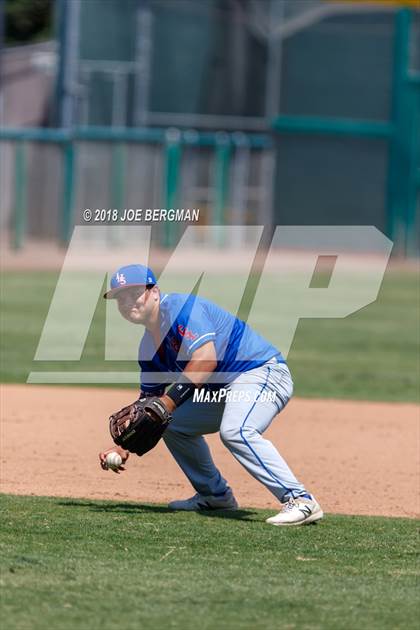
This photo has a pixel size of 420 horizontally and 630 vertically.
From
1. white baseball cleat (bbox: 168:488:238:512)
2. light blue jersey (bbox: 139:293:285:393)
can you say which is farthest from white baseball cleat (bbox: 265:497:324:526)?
light blue jersey (bbox: 139:293:285:393)

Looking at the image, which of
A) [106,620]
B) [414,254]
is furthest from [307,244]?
[106,620]

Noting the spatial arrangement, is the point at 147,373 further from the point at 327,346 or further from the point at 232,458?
→ the point at 327,346

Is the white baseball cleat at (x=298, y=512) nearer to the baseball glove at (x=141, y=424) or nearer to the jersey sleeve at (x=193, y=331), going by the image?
the baseball glove at (x=141, y=424)

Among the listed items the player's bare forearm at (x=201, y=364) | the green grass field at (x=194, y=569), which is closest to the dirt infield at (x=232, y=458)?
the green grass field at (x=194, y=569)

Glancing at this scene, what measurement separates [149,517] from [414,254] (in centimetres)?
2671

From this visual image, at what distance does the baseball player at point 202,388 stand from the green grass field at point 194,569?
0.40m

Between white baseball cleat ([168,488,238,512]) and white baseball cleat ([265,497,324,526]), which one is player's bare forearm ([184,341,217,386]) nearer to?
white baseball cleat ([265,497,324,526])

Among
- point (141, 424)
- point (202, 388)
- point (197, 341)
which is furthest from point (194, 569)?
point (202, 388)

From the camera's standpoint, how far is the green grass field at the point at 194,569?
557 cm

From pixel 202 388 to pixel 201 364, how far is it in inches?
20.8

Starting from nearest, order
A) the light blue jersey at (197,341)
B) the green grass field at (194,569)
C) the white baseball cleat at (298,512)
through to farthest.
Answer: the green grass field at (194,569) → the light blue jersey at (197,341) → the white baseball cleat at (298,512)

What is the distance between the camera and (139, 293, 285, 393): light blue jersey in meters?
7.49

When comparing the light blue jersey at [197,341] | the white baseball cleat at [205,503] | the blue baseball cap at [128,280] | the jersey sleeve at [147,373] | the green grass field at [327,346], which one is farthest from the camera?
the green grass field at [327,346]

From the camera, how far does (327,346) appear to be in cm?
1791
